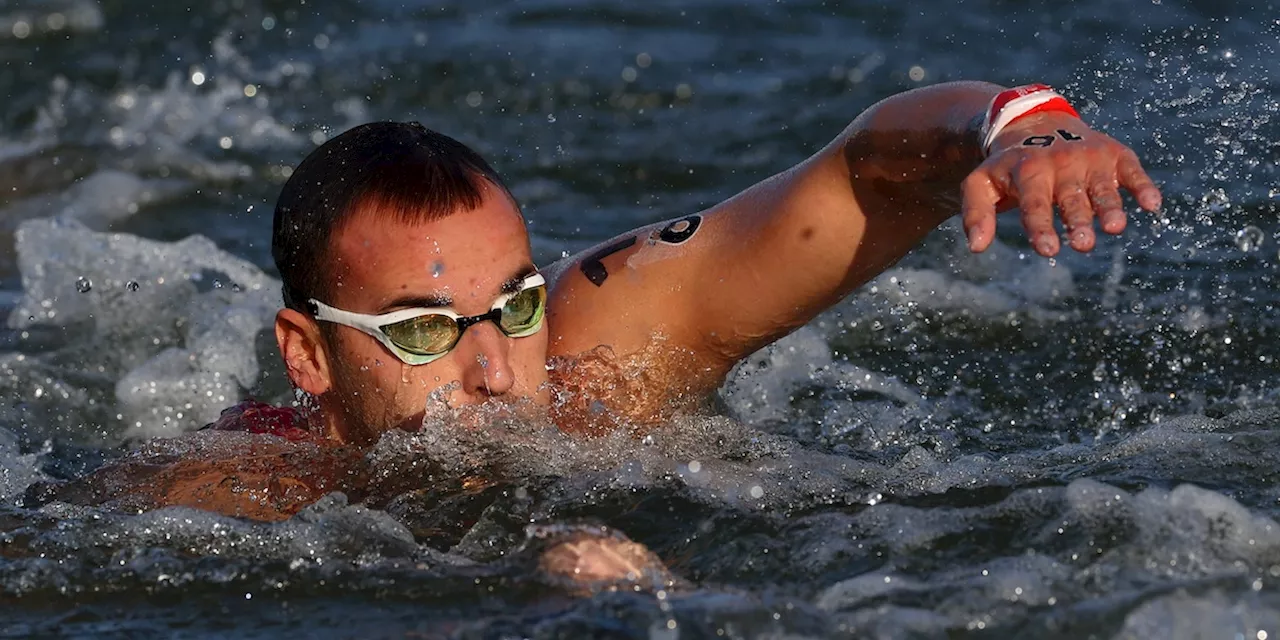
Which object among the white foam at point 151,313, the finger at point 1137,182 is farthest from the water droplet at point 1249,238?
the white foam at point 151,313

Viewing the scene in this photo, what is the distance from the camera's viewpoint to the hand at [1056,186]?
3.46 meters

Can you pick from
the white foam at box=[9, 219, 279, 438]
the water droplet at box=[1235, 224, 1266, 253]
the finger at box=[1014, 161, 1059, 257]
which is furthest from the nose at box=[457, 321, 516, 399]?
the water droplet at box=[1235, 224, 1266, 253]

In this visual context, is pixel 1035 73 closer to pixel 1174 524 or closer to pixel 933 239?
pixel 933 239

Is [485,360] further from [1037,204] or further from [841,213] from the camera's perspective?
[1037,204]

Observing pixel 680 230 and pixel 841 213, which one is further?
pixel 680 230

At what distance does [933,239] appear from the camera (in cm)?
702

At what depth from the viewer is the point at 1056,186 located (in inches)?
141

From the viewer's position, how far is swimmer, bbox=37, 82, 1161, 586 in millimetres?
4242

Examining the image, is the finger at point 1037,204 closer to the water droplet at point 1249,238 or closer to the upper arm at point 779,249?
the upper arm at point 779,249

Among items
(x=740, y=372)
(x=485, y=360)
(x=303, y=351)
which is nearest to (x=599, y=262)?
(x=485, y=360)

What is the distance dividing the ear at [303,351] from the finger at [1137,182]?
199 cm

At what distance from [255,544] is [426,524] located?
16.3 inches

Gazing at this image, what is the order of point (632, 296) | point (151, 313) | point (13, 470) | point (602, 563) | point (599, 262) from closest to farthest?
point (602, 563) → point (632, 296) → point (599, 262) → point (13, 470) → point (151, 313)

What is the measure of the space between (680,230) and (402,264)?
0.84 m
